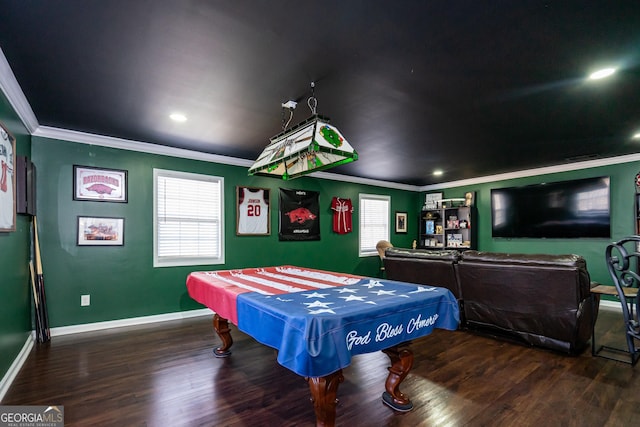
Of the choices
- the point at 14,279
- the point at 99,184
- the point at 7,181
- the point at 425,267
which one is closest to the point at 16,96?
the point at 7,181

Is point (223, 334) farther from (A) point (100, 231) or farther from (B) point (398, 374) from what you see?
(A) point (100, 231)

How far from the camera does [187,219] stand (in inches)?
180

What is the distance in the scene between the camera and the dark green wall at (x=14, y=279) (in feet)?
7.91

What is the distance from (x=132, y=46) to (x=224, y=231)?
3.15 metres

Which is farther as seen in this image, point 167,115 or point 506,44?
point 167,115

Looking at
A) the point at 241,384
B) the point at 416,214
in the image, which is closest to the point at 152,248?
the point at 241,384

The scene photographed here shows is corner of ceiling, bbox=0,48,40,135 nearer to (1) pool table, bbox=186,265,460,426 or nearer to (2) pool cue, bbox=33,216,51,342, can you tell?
(2) pool cue, bbox=33,216,51,342

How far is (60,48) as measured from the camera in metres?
2.04

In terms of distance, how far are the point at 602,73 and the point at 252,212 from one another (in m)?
4.41

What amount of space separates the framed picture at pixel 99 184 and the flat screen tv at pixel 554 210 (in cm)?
665

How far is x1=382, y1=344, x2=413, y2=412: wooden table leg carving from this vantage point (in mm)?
2104

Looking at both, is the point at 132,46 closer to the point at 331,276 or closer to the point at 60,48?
the point at 60,48

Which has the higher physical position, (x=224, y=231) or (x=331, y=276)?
(x=224, y=231)

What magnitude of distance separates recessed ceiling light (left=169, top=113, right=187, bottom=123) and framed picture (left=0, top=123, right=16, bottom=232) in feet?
4.19
